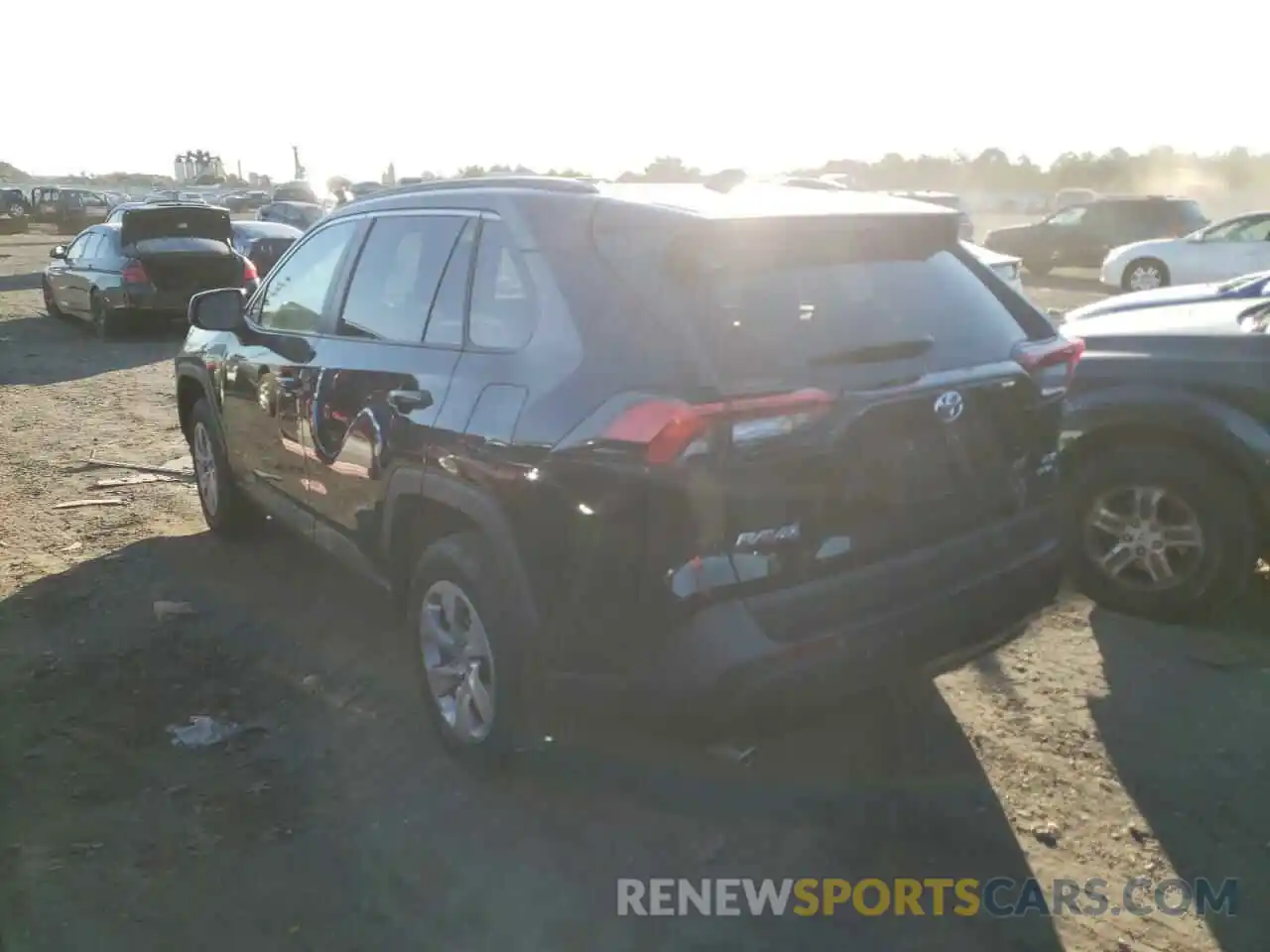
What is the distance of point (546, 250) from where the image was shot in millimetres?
3016

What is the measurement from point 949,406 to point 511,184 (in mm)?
1565

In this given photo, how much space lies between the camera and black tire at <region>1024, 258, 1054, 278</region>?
2172 cm

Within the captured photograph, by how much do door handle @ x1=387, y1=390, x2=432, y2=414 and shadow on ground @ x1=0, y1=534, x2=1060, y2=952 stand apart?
1198 mm

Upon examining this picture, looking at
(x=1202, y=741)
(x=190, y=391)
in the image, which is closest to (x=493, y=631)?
(x=1202, y=741)

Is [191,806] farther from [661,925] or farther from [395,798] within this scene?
Result: [661,925]

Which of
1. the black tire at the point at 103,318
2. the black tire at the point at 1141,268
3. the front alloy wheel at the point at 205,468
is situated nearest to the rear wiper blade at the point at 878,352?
the front alloy wheel at the point at 205,468

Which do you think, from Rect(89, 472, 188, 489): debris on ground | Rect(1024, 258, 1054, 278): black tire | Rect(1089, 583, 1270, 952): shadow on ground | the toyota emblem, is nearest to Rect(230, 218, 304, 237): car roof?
Rect(89, 472, 188, 489): debris on ground

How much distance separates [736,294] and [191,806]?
7.79 ft

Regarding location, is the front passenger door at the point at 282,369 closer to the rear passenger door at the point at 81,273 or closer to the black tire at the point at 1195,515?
the black tire at the point at 1195,515

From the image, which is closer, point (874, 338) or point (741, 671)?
point (741, 671)

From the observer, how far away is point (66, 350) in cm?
1309

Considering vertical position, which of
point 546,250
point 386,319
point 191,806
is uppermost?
point 546,250

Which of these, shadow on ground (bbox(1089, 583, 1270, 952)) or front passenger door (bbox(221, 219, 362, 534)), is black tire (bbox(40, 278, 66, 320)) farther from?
shadow on ground (bbox(1089, 583, 1270, 952))

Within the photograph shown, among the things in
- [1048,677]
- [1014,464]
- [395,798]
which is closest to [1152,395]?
[1048,677]
